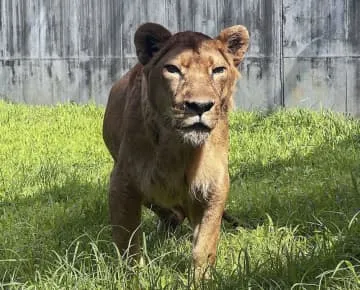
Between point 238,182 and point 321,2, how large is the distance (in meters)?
3.41

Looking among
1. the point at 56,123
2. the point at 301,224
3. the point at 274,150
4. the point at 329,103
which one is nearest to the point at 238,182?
the point at 274,150

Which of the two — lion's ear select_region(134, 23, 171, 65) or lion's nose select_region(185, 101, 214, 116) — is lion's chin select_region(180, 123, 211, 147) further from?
lion's ear select_region(134, 23, 171, 65)

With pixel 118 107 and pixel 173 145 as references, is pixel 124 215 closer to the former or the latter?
pixel 173 145

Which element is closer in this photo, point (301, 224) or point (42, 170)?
point (301, 224)

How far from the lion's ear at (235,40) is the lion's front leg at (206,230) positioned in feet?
2.42

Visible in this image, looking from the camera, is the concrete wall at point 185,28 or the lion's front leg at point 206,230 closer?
the lion's front leg at point 206,230

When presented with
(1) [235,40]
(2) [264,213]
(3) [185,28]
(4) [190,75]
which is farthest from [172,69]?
(3) [185,28]

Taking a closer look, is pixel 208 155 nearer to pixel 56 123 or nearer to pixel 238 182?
pixel 238 182

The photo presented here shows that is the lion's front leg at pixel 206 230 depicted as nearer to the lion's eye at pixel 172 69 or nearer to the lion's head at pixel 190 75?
the lion's head at pixel 190 75

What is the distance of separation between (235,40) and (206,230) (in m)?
0.99

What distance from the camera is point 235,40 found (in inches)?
157

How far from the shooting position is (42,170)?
665cm

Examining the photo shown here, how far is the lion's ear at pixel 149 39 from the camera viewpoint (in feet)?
12.6

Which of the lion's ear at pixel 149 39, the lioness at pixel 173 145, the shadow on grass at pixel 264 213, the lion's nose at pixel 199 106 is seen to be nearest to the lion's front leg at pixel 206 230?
the lioness at pixel 173 145
